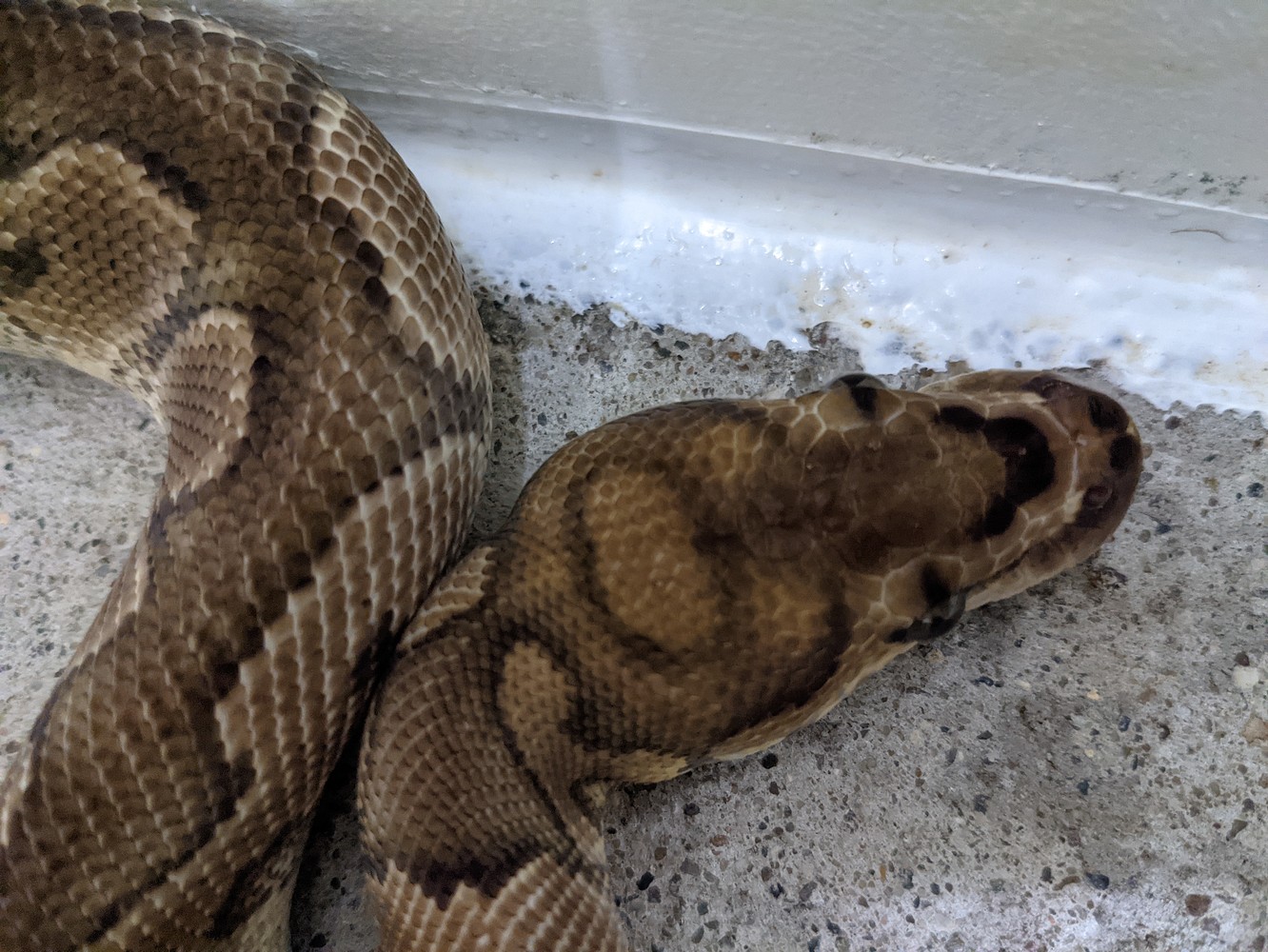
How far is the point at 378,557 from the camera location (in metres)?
1.46

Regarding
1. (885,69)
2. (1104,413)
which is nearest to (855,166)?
(885,69)

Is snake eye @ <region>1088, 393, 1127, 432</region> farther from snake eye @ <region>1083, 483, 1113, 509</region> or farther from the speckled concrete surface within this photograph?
the speckled concrete surface

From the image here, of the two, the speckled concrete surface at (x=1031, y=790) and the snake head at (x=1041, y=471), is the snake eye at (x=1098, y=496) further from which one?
the speckled concrete surface at (x=1031, y=790)

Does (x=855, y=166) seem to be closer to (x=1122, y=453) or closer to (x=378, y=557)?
(x=1122, y=453)

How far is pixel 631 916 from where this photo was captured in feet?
5.62

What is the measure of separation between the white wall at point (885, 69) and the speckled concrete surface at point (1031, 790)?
56 cm

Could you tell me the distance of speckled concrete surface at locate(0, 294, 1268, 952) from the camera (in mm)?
1676

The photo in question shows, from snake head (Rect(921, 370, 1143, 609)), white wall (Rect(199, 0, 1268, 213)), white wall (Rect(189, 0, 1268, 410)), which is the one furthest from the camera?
white wall (Rect(189, 0, 1268, 410))

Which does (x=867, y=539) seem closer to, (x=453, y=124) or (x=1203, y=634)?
(x=1203, y=634)

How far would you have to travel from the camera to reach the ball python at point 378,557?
134 cm

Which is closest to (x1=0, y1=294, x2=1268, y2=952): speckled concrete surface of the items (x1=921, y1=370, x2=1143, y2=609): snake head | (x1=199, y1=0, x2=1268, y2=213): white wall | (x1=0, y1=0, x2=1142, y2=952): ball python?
(x1=0, y1=0, x2=1142, y2=952): ball python

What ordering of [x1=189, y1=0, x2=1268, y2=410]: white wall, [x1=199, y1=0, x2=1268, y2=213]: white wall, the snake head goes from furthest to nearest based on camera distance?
[x1=189, y1=0, x2=1268, y2=410]: white wall → [x1=199, y1=0, x2=1268, y2=213]: white wall → the snake head

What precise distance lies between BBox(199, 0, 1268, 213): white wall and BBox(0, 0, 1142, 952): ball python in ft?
1.44

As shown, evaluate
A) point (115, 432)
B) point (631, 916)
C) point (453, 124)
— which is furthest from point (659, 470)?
point (115, 432)
